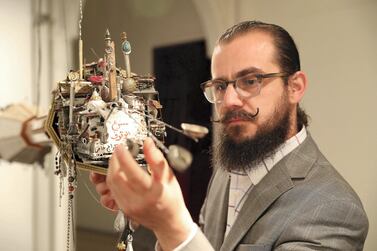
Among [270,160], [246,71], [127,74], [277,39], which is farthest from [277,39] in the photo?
[127,74]

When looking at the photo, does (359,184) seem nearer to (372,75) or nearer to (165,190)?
(372,75)

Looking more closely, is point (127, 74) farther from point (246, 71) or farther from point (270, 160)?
point (270, 160)

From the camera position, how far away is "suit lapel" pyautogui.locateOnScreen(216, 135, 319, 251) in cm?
81

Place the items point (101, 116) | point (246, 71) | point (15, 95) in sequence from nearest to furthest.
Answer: point (101, 116)
point (15, 95)
point (246, 71)

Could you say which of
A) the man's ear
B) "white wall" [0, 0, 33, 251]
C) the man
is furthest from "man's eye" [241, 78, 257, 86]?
"white wall" [0, 0, 33, 251]

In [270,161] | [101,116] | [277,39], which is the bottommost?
[270,161]

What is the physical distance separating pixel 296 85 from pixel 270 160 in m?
0.16

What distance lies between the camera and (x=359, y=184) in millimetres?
1444

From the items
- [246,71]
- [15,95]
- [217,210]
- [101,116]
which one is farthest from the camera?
[217,210]

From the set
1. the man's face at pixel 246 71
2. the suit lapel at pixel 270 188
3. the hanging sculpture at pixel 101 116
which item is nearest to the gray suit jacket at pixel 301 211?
the suit lapel at pixel 270 188

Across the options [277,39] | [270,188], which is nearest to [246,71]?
[277,39]

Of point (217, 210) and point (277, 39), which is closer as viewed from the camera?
point (277, 39)

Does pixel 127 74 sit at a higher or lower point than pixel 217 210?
higher

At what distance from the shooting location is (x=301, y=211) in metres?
0.77
